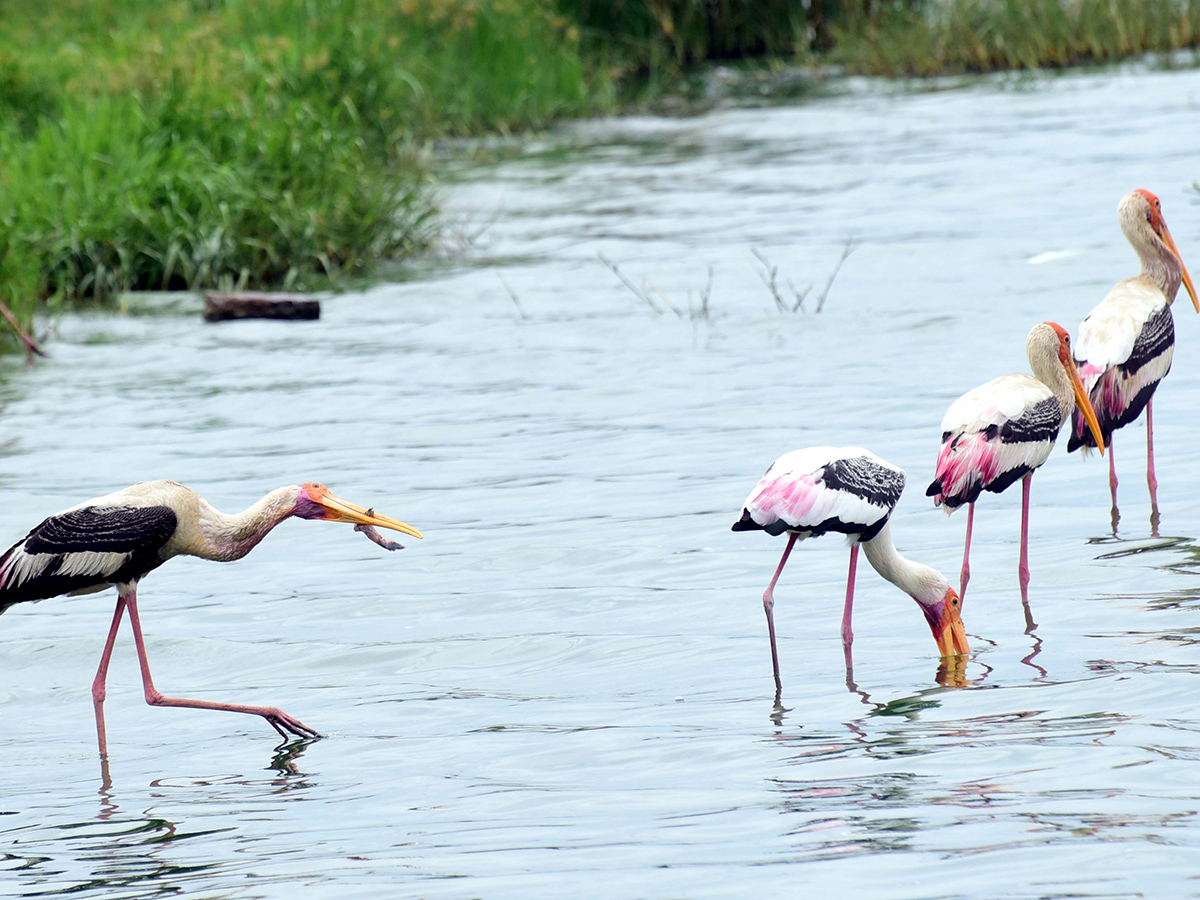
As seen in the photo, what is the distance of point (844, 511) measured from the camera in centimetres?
612

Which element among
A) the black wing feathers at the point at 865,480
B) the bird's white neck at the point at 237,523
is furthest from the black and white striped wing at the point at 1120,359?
the bird's white neck at the point at 237,523

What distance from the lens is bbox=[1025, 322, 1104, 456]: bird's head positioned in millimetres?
7035

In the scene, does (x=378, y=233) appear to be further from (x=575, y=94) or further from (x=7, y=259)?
(x=575, y=94)

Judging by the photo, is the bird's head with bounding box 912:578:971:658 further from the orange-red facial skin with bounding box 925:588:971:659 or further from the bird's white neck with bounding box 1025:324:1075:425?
the bird's white neck with bounding box 1025:324:1075:425

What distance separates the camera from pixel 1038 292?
486 inches

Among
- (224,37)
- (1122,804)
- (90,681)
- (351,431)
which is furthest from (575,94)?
(1122,804)

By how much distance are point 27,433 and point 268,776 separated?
5.31m

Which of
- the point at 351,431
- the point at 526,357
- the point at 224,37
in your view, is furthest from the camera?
the point at 224,37

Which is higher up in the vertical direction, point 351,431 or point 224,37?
point 224,37

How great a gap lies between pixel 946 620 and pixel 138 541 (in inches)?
102

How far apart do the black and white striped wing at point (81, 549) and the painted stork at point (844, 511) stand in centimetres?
187

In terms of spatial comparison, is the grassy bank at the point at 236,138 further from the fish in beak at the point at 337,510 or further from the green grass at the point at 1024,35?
the fish in beak at the point at 337,510

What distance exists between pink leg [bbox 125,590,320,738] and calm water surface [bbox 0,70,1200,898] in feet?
0.24

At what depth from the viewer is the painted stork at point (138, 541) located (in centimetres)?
610
